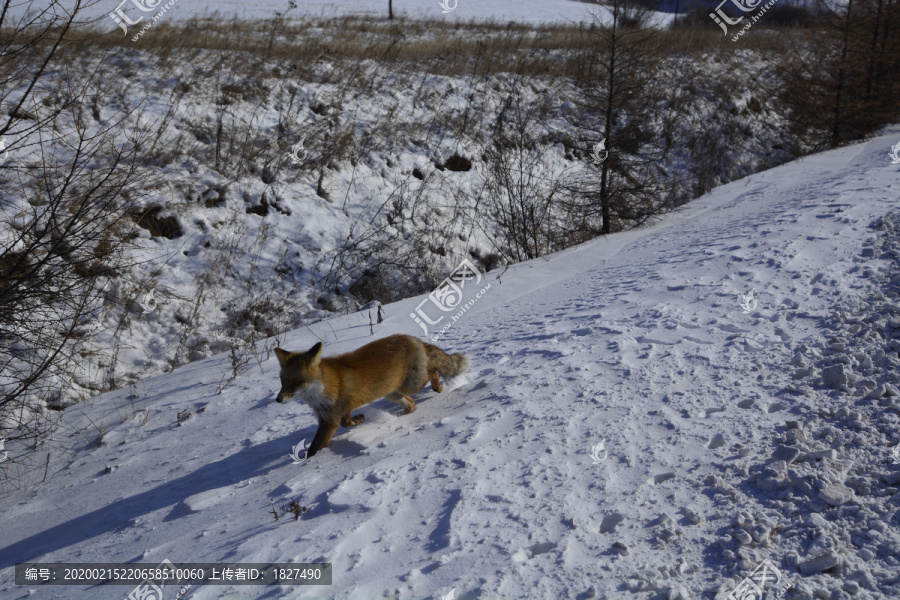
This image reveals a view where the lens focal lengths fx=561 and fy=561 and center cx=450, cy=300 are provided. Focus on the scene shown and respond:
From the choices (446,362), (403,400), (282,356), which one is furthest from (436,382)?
(282,356)

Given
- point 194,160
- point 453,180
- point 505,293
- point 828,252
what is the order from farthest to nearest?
point 453,180
point 194,160
point 505,293
point 828,252

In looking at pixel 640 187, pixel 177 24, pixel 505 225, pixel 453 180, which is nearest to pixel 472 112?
pixel 453 180

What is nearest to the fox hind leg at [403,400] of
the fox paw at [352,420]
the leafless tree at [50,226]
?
the fox paw at [352,420]

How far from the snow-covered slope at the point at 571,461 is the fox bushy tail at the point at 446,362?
150 millimetres

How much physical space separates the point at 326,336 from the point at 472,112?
39.3 ft

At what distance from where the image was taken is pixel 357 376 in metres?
4.45

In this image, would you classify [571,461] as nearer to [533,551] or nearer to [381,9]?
[533,551]

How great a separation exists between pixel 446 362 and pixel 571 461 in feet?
5.56

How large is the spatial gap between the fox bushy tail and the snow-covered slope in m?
0.15

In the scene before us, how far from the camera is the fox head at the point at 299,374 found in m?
4.14

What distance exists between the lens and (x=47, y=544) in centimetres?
401

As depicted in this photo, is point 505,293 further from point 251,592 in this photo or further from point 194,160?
point 194,160

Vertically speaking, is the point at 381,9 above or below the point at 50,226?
above

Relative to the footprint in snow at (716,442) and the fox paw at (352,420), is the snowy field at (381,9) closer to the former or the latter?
the fox paw at (352,420)
